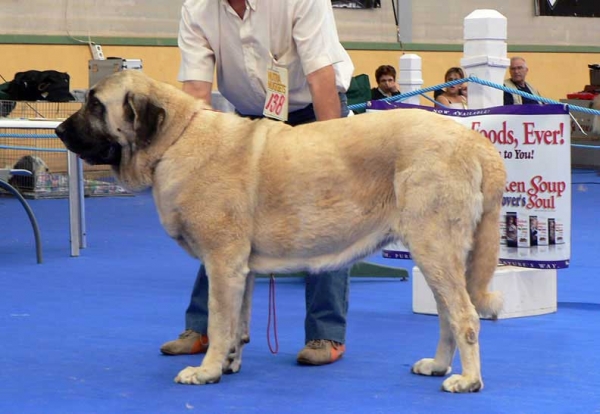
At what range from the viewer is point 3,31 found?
13633mm

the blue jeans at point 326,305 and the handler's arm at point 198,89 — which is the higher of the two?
the handler's arm at point 198,89

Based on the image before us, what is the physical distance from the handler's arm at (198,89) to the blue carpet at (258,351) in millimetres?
508

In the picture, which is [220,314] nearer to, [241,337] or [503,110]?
[241,337]

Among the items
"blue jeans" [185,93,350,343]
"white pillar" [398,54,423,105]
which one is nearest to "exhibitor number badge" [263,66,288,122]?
"blue jeans" [185,93,350,343]

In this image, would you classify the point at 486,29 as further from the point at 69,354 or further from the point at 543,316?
the point at 69,354

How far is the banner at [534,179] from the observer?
541 centimetres

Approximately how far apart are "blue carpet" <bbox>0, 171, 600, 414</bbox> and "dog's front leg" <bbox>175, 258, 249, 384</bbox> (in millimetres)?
64

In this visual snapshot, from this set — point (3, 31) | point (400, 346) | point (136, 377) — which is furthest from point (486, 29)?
→ point (3, 31)

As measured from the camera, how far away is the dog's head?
4.05m

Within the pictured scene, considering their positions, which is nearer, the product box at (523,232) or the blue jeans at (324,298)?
the blue jeans at (324,298)

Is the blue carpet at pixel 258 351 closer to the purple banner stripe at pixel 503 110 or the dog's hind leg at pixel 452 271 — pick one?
the dog's hind leg at pixel 452 271

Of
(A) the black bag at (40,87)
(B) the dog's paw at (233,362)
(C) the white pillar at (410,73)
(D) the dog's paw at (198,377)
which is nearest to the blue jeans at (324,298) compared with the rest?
(B) the dog's paw at (233,362)

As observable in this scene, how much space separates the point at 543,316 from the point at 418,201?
79.0 inches

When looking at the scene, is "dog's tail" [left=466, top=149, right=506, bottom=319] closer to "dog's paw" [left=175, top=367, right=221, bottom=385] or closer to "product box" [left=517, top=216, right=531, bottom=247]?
"dog's paw" [left=175, top=367, right=221, bottom=385]
